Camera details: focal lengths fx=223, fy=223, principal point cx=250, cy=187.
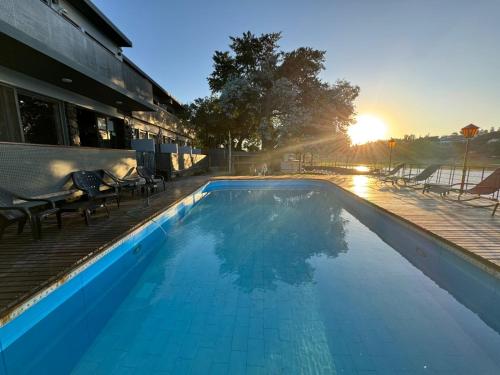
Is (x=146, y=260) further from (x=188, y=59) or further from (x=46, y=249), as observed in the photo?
(x=188, y=59)

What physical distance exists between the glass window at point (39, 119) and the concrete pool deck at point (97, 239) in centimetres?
268

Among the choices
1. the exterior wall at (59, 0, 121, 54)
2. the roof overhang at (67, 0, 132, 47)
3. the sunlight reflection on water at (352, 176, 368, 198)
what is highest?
the roof overhang at (67, 0, 132, 47)

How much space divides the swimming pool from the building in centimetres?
375

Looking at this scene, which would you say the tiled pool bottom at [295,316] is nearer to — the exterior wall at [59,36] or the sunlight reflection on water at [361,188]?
the sunlight reflection on water at [361,188]

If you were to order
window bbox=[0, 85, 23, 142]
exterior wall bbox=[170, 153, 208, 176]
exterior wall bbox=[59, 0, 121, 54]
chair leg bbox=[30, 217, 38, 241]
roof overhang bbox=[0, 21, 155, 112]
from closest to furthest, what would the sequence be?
chair leg bbox=[30, 217, 38, 241], roof overhang bbox=[0, 21, 155, 112], window bbox=[0, 85, 23, 142], exterior wall bbox=[59, 0, 121, 54], exterior wall bbox=[170, 153, 208, 176]

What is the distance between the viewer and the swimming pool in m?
2.11

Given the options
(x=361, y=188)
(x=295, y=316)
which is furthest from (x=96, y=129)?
(x=361, y=188)

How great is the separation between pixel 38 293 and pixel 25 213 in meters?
1.62

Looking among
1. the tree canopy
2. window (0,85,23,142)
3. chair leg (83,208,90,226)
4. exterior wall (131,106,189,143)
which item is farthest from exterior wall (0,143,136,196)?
the tree canopy

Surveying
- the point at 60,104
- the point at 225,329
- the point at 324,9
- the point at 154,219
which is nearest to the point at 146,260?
the point at 154,219

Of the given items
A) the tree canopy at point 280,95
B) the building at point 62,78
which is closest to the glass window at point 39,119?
the building at point 62,78

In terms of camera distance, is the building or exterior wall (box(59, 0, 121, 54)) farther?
exterior wall (box(59, 0, 121, 54))

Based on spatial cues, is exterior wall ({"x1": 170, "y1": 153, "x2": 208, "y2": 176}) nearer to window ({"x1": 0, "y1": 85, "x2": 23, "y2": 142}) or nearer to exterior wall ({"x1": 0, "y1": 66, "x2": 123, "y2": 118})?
exterior wall ({"x1": 0, "y1": 66, "x2": 123, "y2": 118})

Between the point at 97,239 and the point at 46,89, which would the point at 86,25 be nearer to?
the point at 46,89
